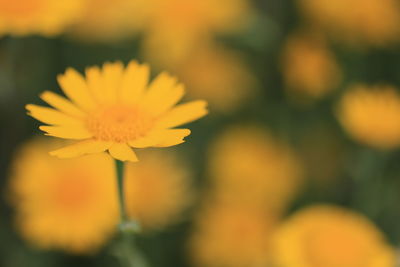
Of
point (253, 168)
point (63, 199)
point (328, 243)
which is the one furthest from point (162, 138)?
point (253, 168)

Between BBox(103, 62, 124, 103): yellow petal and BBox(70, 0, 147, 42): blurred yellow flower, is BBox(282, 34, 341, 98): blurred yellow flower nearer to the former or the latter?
BBox(70, 0, 147, 42): blurred yellow flower

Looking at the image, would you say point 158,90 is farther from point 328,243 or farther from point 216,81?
point 216,81

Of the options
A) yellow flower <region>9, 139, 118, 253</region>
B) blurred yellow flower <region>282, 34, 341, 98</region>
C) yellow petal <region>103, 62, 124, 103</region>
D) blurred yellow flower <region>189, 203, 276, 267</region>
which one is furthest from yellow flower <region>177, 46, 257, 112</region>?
yellow petal <region>103, 62, 124, 103</region>

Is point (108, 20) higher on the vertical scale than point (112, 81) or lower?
higher

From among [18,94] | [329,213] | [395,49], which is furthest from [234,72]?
[329,213]

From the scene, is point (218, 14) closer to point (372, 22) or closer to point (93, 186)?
point (372, 22)

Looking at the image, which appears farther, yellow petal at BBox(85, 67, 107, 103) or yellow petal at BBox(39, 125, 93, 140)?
yellow petal at BBox(85, 67, 107, 103)
